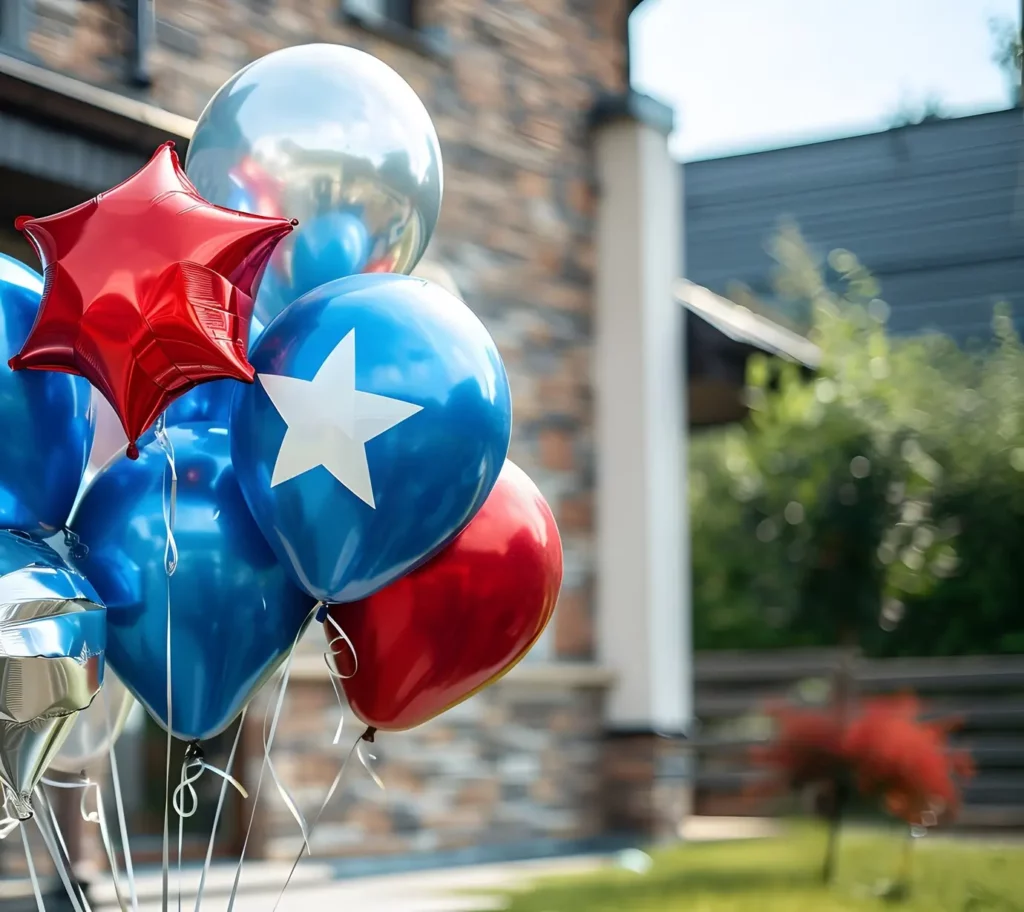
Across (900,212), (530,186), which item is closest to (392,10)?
(530,186)

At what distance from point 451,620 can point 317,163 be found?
31.8 inches

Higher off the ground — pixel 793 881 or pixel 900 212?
pixel 900 212

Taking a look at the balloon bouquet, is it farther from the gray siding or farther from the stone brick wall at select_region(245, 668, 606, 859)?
the gray siding

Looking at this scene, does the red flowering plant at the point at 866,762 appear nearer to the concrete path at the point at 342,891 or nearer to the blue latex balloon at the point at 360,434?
the concrete path at the point at 342,891

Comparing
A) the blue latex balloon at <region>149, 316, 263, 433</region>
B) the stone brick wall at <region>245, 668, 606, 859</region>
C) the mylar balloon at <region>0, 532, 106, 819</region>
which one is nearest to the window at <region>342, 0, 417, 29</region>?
the stone brick wall at <region>245, 668, 606, 859</region>

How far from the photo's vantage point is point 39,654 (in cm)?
199

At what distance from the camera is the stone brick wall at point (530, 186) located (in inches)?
261

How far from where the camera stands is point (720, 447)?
15.2 m

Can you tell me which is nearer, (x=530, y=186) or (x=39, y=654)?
(x=39, y=654)

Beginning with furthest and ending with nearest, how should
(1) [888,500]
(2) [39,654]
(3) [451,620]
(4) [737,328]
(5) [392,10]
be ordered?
(1) [888,500] < (4) [737,328] < (5) [392,10] < (3) [451,620] < (2) [39,654]

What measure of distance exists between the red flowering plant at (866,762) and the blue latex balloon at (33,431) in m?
4.22

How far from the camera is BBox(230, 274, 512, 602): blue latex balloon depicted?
6.76 ft

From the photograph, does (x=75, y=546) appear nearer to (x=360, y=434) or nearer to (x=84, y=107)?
(x=360, y=434)

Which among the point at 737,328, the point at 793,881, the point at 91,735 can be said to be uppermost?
the point at 737,328
